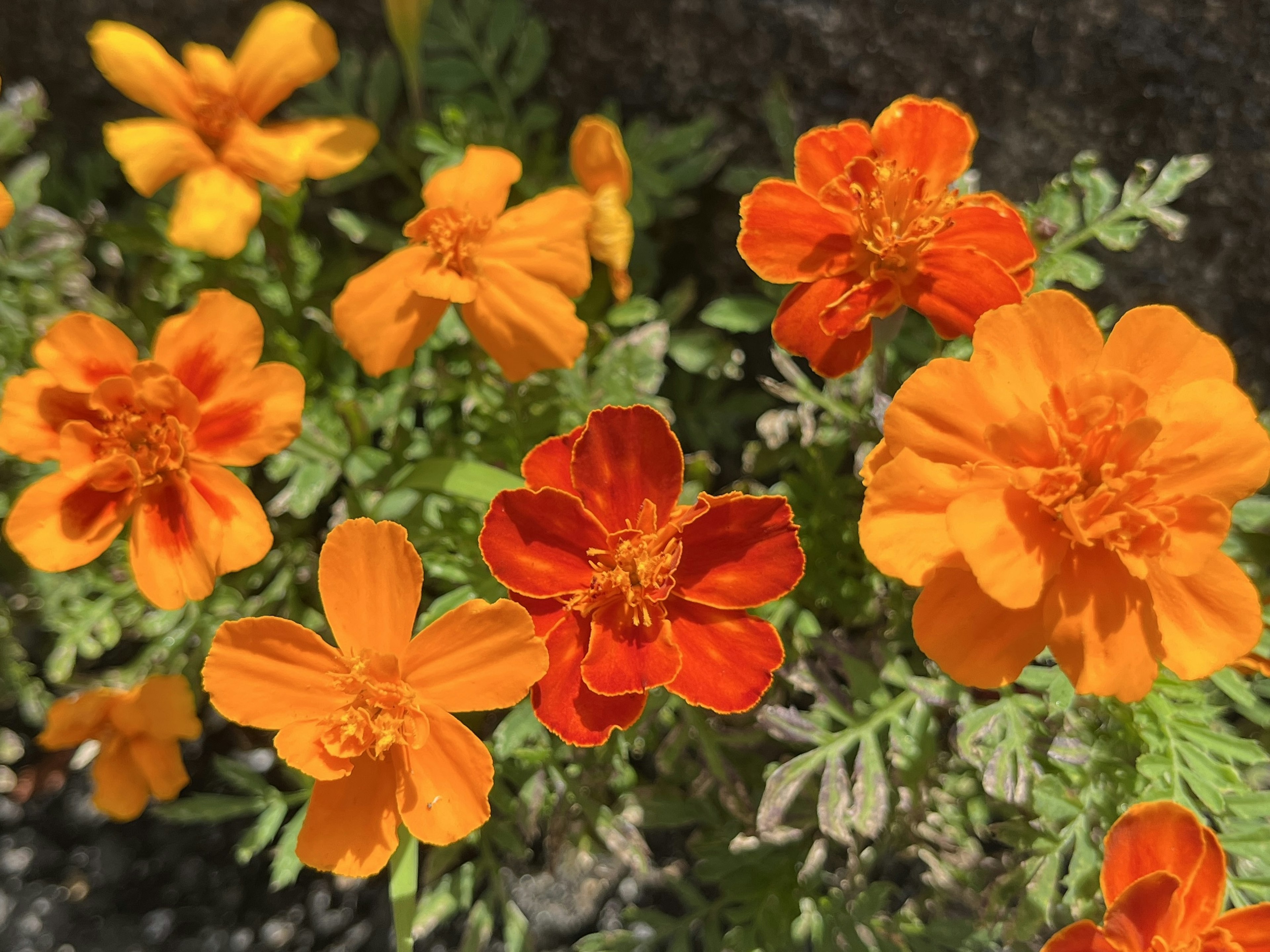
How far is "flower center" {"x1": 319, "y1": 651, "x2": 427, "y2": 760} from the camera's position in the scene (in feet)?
3.40

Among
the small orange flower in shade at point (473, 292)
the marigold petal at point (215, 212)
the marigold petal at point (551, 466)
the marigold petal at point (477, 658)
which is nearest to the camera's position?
the marigold petal at point (477, 658)

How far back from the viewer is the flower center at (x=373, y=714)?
1.04m

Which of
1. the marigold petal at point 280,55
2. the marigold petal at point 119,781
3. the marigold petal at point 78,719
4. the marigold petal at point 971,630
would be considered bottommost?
the marigold petal at point 119,781

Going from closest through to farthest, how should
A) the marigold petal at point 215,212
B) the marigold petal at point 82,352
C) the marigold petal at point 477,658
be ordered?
the marigold petal at point 477,658 → the marigold petal at point 82,352 → the marigold petal at point 215,212

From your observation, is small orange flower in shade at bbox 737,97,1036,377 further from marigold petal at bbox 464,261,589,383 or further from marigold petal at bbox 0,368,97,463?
marigold petal at bbox 0,368,97,463

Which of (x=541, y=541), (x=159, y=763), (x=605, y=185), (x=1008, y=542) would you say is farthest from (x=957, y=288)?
(x=159, y=763)

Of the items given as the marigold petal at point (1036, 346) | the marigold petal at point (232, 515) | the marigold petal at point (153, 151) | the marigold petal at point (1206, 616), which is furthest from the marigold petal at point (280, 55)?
the marigold petal at point (1206, 616)

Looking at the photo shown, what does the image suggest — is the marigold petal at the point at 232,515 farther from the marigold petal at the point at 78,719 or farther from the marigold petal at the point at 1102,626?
the marigold petal at the point at 1102,626

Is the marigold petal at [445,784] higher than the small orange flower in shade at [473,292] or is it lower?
lower

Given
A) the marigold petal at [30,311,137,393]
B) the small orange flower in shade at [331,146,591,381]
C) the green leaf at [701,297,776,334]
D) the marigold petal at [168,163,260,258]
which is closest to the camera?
the marigold petal at [30,311,137,393]

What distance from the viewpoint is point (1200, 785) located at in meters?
1.22

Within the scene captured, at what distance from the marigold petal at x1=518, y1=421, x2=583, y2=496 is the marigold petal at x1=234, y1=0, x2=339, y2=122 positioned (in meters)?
0.89

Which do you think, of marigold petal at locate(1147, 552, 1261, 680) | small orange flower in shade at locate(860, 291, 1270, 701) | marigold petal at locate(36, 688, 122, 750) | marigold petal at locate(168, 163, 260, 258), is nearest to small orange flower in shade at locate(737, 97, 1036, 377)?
small orange flower in shade at locate(860, 291, 1270, 701)

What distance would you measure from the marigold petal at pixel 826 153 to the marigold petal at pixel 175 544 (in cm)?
88
